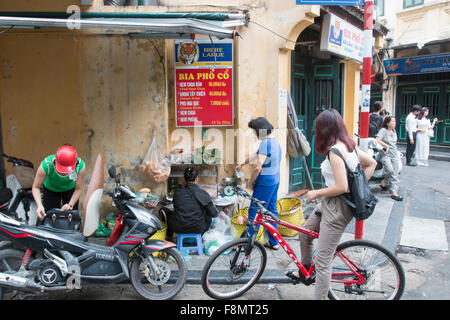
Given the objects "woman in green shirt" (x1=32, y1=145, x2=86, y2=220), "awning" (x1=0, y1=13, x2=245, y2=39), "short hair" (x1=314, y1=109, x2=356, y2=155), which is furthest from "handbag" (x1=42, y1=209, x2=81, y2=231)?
"short hair" (x1=314, y1=109, x2=356, y2=155)

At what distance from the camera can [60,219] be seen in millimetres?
3914

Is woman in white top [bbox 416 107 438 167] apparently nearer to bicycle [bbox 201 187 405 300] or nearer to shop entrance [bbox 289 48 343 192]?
shop entrance [bbox 289 48 343 192]

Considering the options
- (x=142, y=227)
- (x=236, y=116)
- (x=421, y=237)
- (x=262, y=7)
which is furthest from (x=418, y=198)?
(x=142, y=227)

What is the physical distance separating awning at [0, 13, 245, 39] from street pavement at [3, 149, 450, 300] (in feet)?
9.47

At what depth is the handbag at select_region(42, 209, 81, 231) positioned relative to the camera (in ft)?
12.8

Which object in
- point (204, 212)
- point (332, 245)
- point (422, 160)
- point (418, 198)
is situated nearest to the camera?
point (332, 245)

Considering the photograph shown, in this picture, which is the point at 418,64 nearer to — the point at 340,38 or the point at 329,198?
the point at 340,38

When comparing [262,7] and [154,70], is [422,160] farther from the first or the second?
[154,70]

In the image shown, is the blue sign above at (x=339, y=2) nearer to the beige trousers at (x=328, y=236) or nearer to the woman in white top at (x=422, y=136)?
the beige trousers at (x=328, y=236)

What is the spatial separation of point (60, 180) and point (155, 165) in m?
1.57

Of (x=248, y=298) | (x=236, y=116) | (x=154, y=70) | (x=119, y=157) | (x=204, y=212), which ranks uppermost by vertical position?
(x=154, y=70)

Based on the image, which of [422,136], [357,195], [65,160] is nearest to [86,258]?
[65,160]
